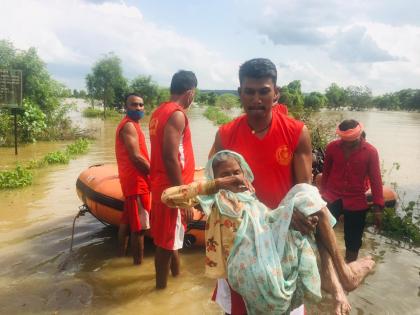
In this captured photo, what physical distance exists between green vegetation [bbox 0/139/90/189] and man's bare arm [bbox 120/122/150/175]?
4577 millimetres

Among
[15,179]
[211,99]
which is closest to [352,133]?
[15,179]

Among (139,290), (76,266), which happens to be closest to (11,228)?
(76,266)

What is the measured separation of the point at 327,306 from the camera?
141 inches

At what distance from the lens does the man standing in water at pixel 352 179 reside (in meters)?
3.78

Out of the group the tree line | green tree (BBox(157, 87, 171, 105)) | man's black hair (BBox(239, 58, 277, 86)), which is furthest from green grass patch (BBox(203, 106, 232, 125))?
man's black hair (BBox(239, 58, 277, 86))

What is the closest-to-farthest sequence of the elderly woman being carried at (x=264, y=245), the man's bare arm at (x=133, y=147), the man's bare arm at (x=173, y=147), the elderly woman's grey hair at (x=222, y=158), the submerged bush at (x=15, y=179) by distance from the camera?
the elderly woman being carried at (x=264, y=245)
the elderly woman's grey hair at (x=222, y=158)
the man's bare arm at (x=173, y=147)
the man's bare arm at (x=133, y=147)
the submerged bush at (x=15, y=179)

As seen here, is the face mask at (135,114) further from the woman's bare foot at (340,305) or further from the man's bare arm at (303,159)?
the woman's bare foot at (340,305)

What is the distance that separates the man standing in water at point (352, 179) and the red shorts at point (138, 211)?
1873 mm

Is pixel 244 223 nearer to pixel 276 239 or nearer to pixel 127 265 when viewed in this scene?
pixel 276 239

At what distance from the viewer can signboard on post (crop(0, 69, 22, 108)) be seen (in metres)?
11.5

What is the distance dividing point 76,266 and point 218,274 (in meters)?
2.95

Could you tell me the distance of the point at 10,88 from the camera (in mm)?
11531

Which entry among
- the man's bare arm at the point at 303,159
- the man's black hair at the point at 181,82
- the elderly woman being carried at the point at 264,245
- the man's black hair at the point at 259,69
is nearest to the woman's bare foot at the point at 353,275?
the elderly woman being carried at the point at 264,245

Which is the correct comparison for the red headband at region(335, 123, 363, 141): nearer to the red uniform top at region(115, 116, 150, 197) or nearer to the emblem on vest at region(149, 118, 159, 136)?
the emblem on vest at region(149, 118, 159, 136)
